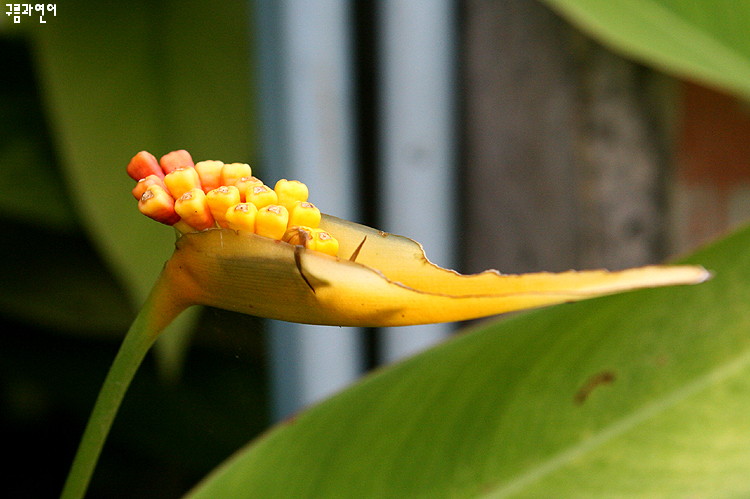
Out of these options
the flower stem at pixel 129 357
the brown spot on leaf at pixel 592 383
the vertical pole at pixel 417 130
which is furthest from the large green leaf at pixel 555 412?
the vertical pole at pixel 417 130

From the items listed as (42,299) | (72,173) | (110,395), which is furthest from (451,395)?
(42,299)

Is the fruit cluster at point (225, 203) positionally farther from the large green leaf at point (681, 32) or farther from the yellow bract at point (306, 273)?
the large green leaf at point (681, 32)

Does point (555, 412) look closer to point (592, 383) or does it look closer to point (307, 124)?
point (592, 383)

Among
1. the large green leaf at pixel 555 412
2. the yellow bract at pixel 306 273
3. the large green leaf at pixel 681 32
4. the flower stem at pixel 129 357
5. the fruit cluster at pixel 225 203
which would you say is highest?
the large green leaf at pixel 681 32

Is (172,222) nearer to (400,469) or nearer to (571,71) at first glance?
(400,469)

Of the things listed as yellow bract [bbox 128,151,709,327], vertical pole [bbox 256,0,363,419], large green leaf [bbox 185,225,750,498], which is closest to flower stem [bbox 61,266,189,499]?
yellow bract [bbox 128,151,709,327]
